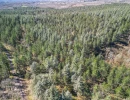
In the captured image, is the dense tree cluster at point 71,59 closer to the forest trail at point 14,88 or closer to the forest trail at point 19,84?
the forest trail at point 19,84

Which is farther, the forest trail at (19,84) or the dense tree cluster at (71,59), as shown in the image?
the forest trail at (19,84)

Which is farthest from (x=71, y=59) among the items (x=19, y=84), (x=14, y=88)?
(x=14, y=88)

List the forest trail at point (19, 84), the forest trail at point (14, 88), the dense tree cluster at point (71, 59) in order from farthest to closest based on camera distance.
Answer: the forest trail at point (19, 84), the forest trail at point (14, 88), the dense tree cluster at point (71, 59)

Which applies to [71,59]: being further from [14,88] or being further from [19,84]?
[14,88]

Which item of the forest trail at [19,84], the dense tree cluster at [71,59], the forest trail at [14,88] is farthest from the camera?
the forest trail at [19,84]

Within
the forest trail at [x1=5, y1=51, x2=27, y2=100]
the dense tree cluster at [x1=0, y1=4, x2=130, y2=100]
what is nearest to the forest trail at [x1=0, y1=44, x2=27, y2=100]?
the forest trail at [x1=5, y1=51, x2=27, y2=100]

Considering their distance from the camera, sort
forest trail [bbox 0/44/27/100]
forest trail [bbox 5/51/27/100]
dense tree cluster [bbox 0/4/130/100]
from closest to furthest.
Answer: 1. dense tree cluster [bbox 0/4/130/100]
2. forest trail [bbox 0/44/27/100]
3. forest trail [bbox 5/51/27/100]

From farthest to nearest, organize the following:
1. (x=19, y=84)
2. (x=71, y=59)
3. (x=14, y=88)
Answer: (x=71, y=59), (x=19, y=84), (x=14, y=88)

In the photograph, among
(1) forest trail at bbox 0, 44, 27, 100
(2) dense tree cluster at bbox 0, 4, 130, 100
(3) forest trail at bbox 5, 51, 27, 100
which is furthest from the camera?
(3) forest trail at bbox 5, 51, 27, 100

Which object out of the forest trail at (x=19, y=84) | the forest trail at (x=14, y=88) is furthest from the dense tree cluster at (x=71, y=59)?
the forest trail at (x=14, y=88)

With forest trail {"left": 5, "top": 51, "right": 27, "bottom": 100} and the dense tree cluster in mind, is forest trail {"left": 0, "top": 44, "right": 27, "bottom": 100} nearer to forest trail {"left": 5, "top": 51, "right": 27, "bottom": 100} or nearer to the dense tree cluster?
forest trail {"left": 5, "top": 51, "right": 27, "bottom": 100}
